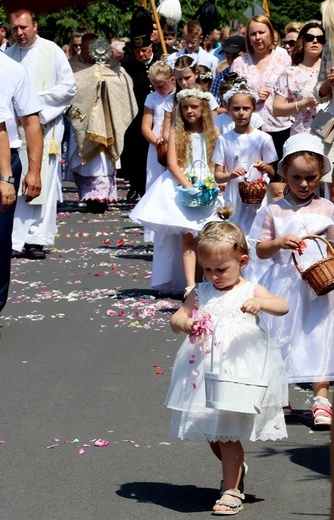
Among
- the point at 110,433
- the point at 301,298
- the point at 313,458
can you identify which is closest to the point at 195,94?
the point at 301,298

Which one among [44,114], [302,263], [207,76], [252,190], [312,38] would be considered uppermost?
[312,38]

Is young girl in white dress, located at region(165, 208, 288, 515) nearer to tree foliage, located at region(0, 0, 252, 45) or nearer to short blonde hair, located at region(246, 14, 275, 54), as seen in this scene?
short blonde hair, located at region(246, 14, 275, 54)

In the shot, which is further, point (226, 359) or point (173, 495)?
point (173, 495)

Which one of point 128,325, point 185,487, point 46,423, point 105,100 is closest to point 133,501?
point 185,487

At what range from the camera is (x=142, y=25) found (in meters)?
15.7

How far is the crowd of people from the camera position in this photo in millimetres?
5102

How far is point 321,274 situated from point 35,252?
7.41m

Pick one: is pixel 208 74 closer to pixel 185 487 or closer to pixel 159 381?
pixel 159 381

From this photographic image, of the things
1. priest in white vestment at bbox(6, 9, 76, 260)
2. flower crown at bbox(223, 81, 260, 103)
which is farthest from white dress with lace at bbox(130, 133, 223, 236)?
priest in white vestment at bbox(6, 9, 76, 260)

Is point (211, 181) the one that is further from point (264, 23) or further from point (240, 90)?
point (264, 23)

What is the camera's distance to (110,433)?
6.26 meters

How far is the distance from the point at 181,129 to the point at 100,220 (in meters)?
7.05

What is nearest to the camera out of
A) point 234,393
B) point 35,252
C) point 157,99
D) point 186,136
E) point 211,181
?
point 234,393

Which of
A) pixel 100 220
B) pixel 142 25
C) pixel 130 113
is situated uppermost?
pixel 142 25
